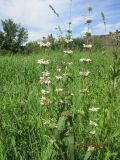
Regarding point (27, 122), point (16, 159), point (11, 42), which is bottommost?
point (16, 159)

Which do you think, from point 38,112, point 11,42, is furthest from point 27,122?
point 11,42

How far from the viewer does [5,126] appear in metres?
3.13

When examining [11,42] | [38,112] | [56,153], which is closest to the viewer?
[56,153]

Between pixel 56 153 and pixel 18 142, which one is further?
pixel 18 142

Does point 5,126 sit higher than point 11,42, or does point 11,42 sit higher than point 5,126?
point 11,42

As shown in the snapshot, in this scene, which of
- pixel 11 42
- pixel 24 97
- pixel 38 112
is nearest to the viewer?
pixel 38 112

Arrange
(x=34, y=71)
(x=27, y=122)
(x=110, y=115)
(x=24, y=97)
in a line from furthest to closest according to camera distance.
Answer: (x=34, y=71) → (x=24, y=97) → (x=27, y=122) → (x=110, y=115)

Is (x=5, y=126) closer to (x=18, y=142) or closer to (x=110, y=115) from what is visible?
(x=18, y=142)

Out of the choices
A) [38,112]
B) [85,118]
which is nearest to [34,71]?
[38,112]

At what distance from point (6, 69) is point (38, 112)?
4651 mm

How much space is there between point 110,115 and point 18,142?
2.48 feet

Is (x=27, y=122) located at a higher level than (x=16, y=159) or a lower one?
higher

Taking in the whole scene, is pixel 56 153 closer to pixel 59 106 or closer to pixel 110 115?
pixel 59 106

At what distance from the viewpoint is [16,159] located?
270 centimetres
